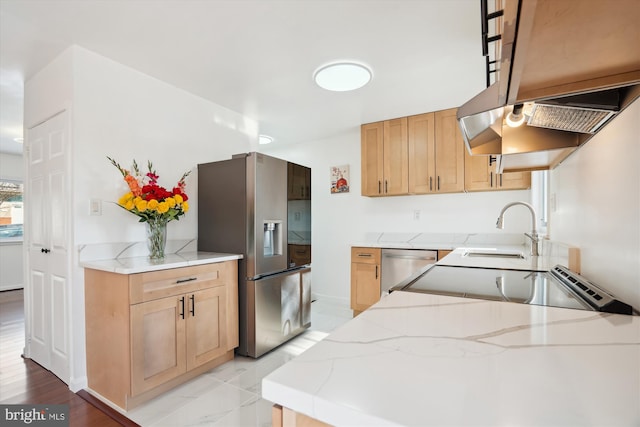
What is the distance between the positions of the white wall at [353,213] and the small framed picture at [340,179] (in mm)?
68

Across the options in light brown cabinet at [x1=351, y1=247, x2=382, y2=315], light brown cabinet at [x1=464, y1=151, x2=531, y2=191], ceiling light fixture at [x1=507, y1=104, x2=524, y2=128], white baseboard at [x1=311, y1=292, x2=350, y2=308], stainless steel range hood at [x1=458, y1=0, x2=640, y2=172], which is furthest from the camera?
white baseboard at [x1=311, y1=292, x2=350, y2=308]

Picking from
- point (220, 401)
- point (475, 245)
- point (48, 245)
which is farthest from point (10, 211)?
point (475, 245)

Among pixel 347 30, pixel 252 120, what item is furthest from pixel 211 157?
pixel 347 30

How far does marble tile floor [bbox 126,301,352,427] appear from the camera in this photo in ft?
5.60

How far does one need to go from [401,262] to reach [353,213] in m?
1.14

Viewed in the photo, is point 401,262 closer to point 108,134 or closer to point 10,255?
point 108,134

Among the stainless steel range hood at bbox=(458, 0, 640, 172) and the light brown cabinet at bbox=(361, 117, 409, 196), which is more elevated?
the light brown cabinet at bbox=(361, 117, 409, 196)

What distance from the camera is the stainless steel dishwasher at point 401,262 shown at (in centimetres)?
308

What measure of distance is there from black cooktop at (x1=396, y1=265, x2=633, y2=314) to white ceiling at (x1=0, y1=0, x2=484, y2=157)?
1456mm

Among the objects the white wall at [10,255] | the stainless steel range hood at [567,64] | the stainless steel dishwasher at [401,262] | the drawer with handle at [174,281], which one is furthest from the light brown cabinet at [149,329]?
the white wall at [10,255]

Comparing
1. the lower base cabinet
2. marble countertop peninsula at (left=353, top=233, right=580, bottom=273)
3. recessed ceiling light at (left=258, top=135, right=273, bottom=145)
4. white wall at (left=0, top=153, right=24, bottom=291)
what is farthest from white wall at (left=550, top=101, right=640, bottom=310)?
white wall at (left=0, top=153, right=24, bottom=291)

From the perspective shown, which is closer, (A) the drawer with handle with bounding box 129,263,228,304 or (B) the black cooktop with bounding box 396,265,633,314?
(B) the black cooktop with bounding box 396,265,633,314

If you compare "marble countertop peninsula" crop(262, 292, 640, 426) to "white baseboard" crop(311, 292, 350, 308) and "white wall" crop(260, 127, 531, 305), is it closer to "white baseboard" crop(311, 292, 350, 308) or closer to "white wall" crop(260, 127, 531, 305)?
"white wall" crop(260, 127, 531, 305)

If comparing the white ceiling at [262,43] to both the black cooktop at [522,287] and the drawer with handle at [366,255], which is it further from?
the drawer with handle at [366,255]
